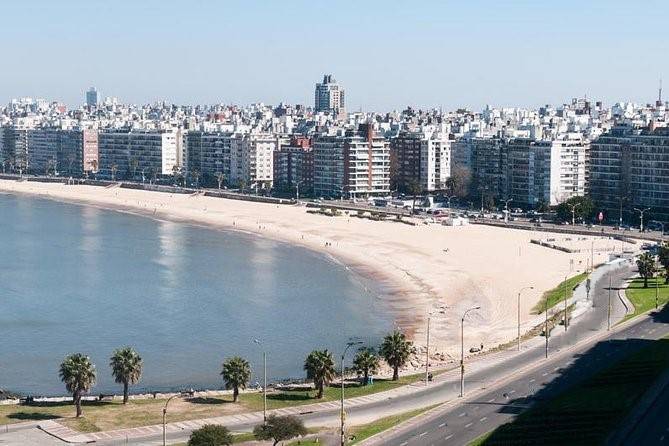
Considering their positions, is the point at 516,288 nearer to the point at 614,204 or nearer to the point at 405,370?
the point at 405,370

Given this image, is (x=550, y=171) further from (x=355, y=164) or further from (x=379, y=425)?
(x=379, y=425)

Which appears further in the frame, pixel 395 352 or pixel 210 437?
pixel 395 352

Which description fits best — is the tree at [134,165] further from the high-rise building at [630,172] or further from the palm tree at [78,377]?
the palm tree at [78,377]

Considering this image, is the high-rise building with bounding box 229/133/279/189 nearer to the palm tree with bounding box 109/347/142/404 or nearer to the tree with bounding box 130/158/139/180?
the tree with bounding box 130/158/139/180

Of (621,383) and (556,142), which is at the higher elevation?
(556,142)

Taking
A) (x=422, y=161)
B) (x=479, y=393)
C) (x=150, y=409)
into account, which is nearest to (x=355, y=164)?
(x=422, y=161)

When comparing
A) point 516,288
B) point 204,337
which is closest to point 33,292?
point 204,337
